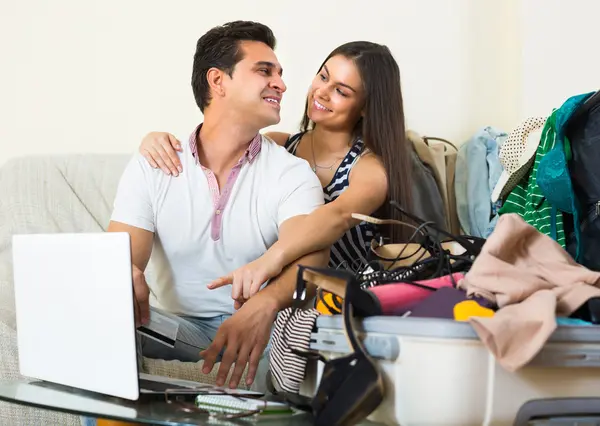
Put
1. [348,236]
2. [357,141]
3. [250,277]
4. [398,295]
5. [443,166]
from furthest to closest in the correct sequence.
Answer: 1. [443,166]
2. [357,141]
3. [348,236]
4. [250,277]
5. [398,295]

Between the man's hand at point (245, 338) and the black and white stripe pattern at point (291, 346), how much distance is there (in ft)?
0.97

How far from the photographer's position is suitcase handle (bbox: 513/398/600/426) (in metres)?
0.98

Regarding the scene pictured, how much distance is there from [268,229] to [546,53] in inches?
47.3

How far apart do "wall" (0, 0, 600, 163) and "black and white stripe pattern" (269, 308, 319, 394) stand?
5.26 ft

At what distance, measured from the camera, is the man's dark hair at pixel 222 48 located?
7.01 ft

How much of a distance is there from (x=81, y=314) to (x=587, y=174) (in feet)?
3.04

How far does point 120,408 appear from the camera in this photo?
1.15m

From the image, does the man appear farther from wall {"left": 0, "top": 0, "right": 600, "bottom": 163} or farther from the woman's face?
wall {"left": 0, "top": 0, "right": 600, "bottom": 163}

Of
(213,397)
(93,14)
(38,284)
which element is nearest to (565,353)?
(213,397)

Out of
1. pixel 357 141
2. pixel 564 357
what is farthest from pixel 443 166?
pixel 564 357

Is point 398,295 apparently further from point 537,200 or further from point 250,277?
point 537,200

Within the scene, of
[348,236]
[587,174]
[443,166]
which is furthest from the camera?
[443,166]

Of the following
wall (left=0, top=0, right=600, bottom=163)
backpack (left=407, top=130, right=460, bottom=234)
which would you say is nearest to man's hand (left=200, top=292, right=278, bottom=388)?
backpack (left=407, top=130, right=460, bottom=234)

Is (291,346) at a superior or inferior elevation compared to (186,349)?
superior
